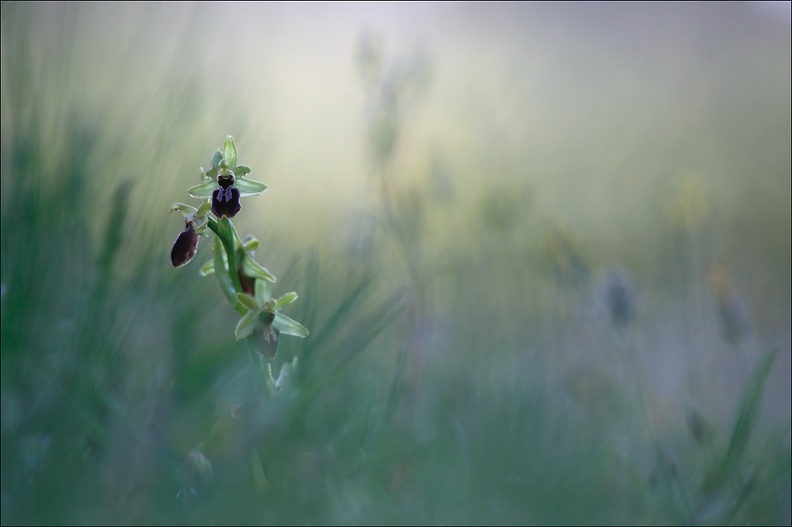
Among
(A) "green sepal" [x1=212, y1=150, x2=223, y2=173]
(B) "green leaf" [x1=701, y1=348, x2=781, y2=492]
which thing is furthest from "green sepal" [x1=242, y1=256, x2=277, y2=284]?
(B) "green leaf" [x1=701, y1=348, x2=781, y2=492]

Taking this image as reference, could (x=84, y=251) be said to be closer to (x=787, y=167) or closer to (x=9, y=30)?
(x=9, y=30)

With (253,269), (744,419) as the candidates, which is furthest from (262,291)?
(744,419)

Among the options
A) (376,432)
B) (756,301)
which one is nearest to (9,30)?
(376,432)

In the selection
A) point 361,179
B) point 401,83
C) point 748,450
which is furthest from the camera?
point 361,179

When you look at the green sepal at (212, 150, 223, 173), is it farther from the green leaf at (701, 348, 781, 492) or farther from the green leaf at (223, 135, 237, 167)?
the green leaf at (701, 348, 781, 492)

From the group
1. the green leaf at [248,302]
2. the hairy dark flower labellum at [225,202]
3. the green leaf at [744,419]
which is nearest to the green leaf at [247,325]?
the green leaf at [248,302]
